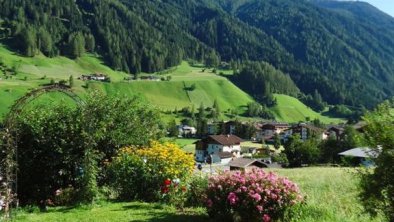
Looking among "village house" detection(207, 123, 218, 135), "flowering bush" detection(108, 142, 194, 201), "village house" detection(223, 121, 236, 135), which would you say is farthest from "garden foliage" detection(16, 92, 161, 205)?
"village house" detection(207, 123, 218, 135)

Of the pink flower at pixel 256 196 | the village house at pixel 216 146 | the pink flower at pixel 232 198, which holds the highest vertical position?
the pink flower at pixel 256 196

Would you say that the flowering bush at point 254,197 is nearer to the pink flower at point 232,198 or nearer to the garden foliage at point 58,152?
the pink flower at point 232,198

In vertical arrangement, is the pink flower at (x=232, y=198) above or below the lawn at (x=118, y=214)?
above

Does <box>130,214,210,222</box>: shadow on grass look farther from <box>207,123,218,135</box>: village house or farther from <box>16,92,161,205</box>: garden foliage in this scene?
<box>207,123,218,135</box>: village house

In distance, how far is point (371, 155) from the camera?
31.0 feet

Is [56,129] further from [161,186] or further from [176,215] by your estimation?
[176,215]

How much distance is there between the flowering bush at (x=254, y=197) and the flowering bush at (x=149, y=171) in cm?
416

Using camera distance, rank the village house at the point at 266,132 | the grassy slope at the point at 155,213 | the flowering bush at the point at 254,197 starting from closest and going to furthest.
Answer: the flowering bush at the point at 254,197, the grassy slope at the point at 155,213, the village house at the point at 266,132

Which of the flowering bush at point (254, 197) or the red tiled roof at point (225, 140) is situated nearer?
the flowering bush at point (254, 197)

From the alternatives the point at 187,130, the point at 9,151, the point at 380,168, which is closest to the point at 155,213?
the point at 9,151

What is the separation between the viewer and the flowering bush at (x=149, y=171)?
1680 cm

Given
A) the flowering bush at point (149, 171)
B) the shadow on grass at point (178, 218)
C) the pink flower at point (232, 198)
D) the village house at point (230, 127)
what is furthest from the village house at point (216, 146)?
the pink flower at point (232, 198)

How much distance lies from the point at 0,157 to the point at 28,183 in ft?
5.46

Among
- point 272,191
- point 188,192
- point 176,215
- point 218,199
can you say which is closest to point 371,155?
point 272,191
